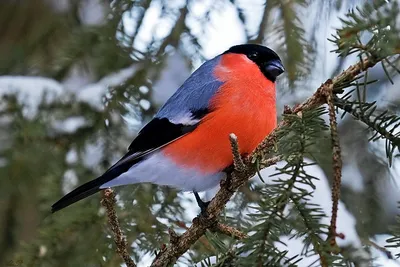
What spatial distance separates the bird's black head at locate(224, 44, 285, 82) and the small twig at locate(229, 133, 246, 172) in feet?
2.97

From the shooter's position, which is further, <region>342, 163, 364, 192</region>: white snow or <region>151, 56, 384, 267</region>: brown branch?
<region>342, 163, 364, 192</region>: white snow

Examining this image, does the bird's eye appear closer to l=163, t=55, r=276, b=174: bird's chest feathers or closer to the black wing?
l=163, t=55, r=276, b=174: bird's chest feathers

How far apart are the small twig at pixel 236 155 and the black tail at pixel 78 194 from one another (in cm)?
66

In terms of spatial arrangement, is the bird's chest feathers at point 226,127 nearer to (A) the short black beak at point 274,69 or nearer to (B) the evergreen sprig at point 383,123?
(A) the short black beak at point 274,69

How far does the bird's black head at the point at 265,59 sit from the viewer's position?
7.76ft

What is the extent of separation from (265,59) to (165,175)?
656 mm

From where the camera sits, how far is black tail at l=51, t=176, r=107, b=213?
1.94 m

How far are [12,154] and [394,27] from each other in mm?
1869

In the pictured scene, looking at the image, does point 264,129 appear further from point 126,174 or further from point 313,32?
point 313,32

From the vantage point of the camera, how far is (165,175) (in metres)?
2.14

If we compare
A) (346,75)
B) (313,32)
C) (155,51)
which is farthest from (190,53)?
(346,75)

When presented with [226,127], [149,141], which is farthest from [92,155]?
[226,127]

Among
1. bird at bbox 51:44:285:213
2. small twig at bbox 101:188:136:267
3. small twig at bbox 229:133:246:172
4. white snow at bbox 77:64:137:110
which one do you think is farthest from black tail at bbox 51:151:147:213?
small twig at bbox 229:133:246:172

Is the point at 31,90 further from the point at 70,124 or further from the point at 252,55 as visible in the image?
the point at 252,55
